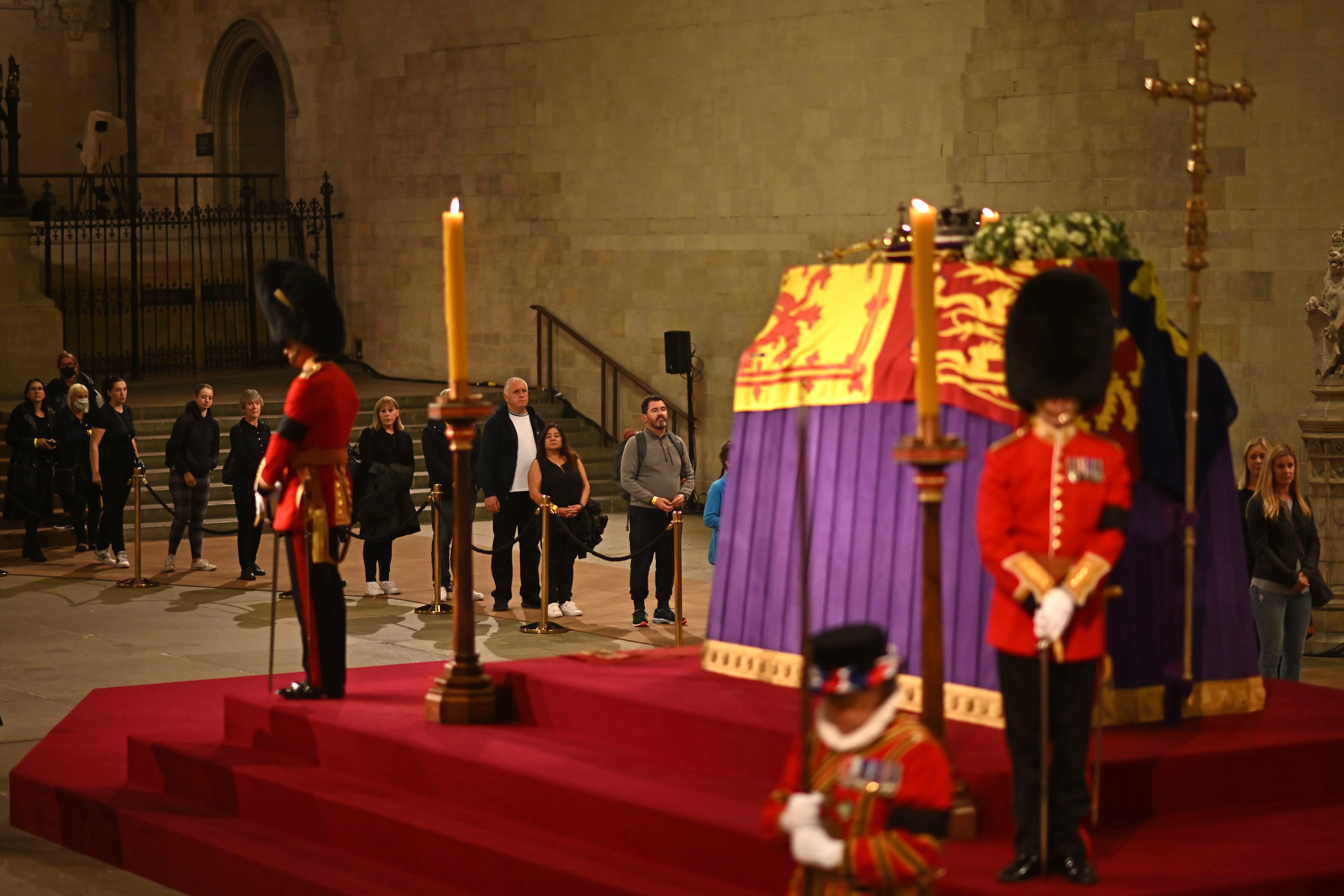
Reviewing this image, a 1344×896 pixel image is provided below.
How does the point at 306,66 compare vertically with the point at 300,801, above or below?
above

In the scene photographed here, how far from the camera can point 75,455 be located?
14.1 meters

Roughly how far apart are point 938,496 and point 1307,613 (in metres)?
4.39

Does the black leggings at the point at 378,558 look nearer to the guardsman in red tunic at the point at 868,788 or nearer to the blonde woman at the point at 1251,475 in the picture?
the blonde woman at the point at 1251,475

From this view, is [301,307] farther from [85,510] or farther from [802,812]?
[85,510]

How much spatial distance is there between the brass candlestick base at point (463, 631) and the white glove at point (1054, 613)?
2348mm

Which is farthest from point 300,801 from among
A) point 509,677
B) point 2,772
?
point 2,772

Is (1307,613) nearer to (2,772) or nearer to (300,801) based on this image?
(300,801)

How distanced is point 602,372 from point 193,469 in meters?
5.85

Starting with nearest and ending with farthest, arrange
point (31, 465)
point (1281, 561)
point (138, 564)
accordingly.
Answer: point (1281, 561) < point (138, 564) < point (31, 465)

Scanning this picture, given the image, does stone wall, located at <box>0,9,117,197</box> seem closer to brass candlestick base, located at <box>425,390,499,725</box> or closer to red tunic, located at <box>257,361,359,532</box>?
red tunic, located at <box>257,361,359,532</box>

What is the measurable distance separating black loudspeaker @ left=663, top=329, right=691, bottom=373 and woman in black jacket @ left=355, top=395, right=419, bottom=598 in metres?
5.50

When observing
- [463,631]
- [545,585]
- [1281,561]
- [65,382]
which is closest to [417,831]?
[463,631]

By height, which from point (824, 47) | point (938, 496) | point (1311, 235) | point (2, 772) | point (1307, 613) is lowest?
point (2, 772)

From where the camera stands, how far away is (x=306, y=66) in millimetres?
21891
